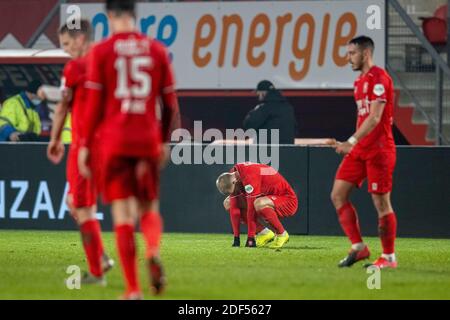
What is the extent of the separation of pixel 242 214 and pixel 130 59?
7.65 metres

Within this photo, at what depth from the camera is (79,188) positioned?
11828 mm

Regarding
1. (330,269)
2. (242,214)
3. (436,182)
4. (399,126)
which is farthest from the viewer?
(399,126)

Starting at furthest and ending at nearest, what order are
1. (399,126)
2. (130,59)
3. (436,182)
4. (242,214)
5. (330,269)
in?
(399,126)
(436,182)
(242,214)
(330,269)
(130,59)

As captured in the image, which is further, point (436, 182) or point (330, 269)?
point (436, 182)

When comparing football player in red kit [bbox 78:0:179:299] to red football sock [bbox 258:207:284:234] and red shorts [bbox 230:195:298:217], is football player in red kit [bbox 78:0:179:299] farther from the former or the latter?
A: red shorts [bbox 230:195:298:217]

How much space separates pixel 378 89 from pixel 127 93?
4.16m

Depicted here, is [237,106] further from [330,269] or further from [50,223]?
[330,269]

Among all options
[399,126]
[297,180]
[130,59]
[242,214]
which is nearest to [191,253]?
[242,214]


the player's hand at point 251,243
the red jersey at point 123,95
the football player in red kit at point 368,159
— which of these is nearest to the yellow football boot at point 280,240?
the player's hand at point 251,243

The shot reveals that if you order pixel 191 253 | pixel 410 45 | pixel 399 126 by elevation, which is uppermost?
pixel 410 45

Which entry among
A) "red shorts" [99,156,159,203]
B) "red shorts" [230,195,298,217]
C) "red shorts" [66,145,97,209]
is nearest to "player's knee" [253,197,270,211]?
"red shorts" [230,195,298,217]

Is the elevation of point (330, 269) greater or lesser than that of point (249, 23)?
lesser

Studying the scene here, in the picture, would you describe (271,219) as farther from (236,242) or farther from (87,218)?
(87,218)
